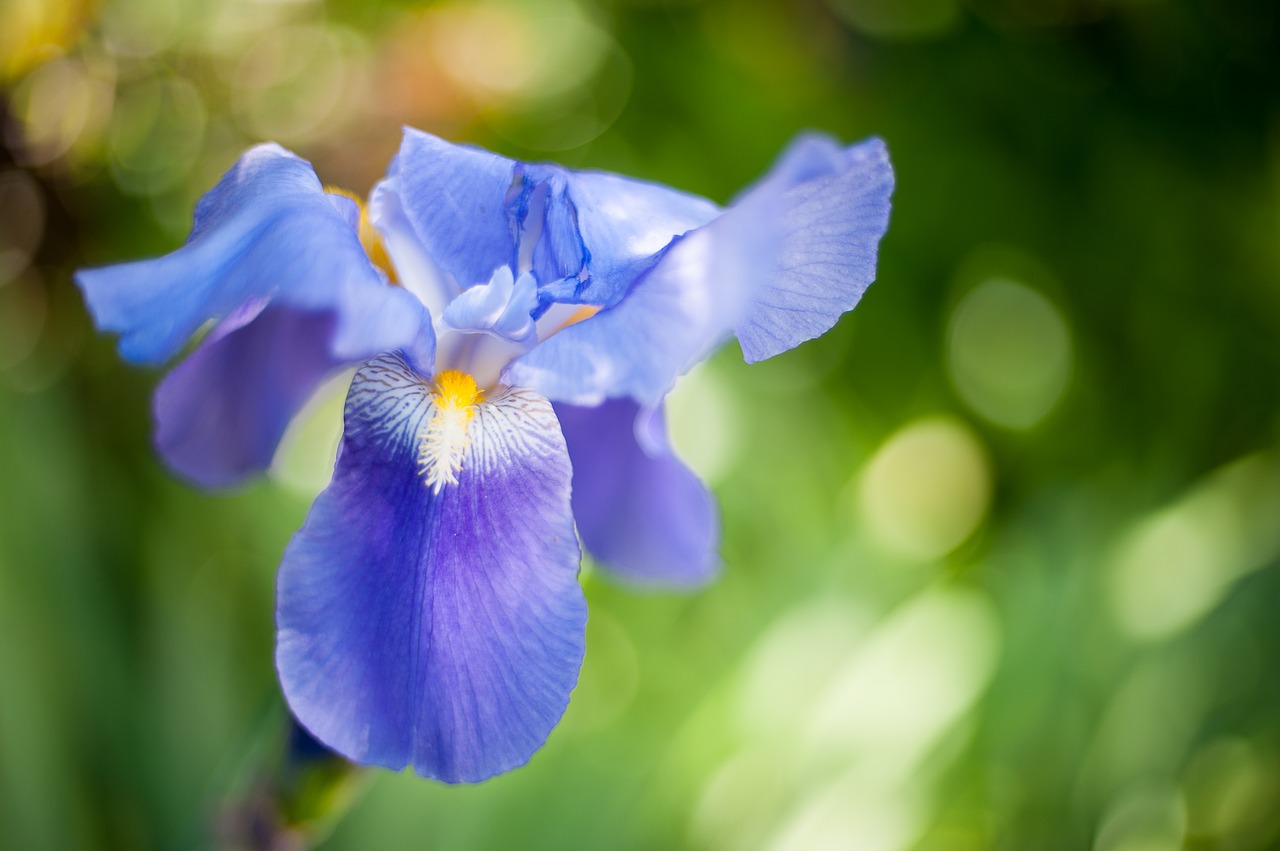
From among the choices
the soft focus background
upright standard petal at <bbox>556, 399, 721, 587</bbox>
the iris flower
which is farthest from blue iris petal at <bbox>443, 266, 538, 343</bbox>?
the soft focus background

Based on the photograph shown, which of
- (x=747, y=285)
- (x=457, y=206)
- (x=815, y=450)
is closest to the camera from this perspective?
(x=747, y=285)

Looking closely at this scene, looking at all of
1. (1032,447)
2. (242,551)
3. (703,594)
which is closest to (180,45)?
(242,551)

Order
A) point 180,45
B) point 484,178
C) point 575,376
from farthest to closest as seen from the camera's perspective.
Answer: point 180,45 → point 484,178 → point 575,376

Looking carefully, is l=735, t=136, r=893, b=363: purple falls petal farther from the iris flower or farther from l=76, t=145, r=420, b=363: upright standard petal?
l=76, t=145, r=420, b=363: upright standard petal

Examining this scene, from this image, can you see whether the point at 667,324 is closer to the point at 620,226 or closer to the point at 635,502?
the point at 620,226

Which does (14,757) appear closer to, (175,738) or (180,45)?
(175,738)

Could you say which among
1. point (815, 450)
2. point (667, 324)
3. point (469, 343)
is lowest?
point (815, 450)

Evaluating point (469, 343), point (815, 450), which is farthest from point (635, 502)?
point (815, 450)
